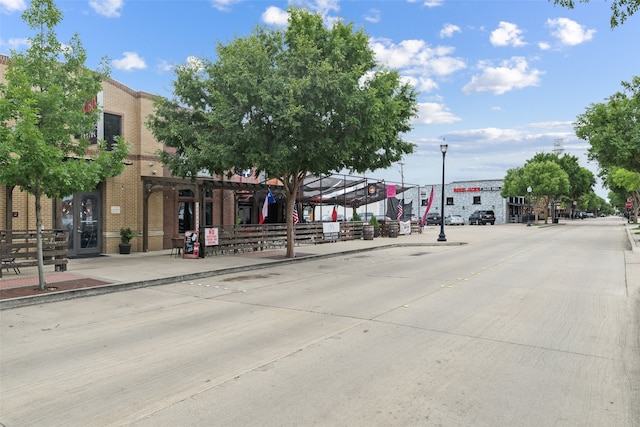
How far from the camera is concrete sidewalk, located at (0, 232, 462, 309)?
9656 millimetres

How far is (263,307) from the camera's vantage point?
8414 mm

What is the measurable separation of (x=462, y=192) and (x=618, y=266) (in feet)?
189

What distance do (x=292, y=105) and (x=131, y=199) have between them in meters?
9.59

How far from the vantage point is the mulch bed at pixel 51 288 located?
9.38 meters

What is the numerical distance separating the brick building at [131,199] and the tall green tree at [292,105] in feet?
8.29

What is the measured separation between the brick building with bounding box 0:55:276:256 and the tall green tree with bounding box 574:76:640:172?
60.8ft

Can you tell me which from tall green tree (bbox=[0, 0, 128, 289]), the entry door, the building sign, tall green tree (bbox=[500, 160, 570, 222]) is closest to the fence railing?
tall green tree (bbox=[0, 0, 128, 289])

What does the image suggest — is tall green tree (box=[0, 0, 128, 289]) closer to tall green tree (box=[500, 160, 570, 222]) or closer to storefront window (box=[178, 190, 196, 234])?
storefront window (box=[178, 190, 196, 234])

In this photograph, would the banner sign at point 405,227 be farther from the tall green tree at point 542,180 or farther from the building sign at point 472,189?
the building sign at point 472,189

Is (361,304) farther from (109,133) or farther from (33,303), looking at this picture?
(109,133)

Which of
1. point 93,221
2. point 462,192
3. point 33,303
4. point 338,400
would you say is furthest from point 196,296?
point 462,192

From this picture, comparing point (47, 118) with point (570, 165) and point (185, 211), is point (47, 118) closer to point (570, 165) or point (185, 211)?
point (185, 211)

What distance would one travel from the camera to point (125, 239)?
1805cm

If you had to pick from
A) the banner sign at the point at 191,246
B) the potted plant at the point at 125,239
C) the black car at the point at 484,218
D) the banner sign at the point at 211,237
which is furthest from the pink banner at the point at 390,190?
the black car at the point at 484,218
